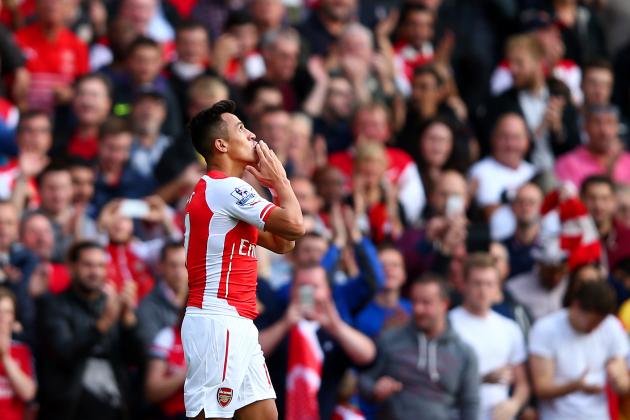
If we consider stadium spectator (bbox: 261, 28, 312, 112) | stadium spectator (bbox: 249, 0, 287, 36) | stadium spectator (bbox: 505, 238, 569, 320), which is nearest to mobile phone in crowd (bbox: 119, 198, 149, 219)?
stadium spectator (bbox: 261, 28, 312, 112)

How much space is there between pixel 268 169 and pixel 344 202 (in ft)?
17.4

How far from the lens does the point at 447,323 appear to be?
464 inches

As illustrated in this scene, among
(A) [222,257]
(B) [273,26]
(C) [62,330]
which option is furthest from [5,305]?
(B) [273,26]

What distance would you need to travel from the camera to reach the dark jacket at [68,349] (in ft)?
37.0

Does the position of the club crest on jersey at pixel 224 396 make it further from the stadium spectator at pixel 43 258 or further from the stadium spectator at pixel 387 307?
the stadium spectator at pixel 387 307

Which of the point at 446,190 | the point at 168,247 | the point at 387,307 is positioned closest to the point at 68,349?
the point at 168,247

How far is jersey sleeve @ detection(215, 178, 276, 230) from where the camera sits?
26.7 ft

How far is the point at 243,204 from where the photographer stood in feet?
26.9

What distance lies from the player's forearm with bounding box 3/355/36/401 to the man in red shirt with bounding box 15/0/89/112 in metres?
3.71

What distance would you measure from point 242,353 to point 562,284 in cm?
558

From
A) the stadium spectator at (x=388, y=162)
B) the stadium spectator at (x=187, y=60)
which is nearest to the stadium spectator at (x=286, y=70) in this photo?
the stadium spectator at (x=187, y=60)

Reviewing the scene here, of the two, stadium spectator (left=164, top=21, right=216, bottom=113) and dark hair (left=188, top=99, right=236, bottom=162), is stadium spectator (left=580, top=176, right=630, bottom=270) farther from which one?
dark hair (left=188, top=99, right=236, bottom=162)

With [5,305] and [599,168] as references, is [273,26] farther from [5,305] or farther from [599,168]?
[5,305]

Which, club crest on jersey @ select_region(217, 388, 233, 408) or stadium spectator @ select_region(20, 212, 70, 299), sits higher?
stadium spectator @ select_region(20, 212, 70, 299)
